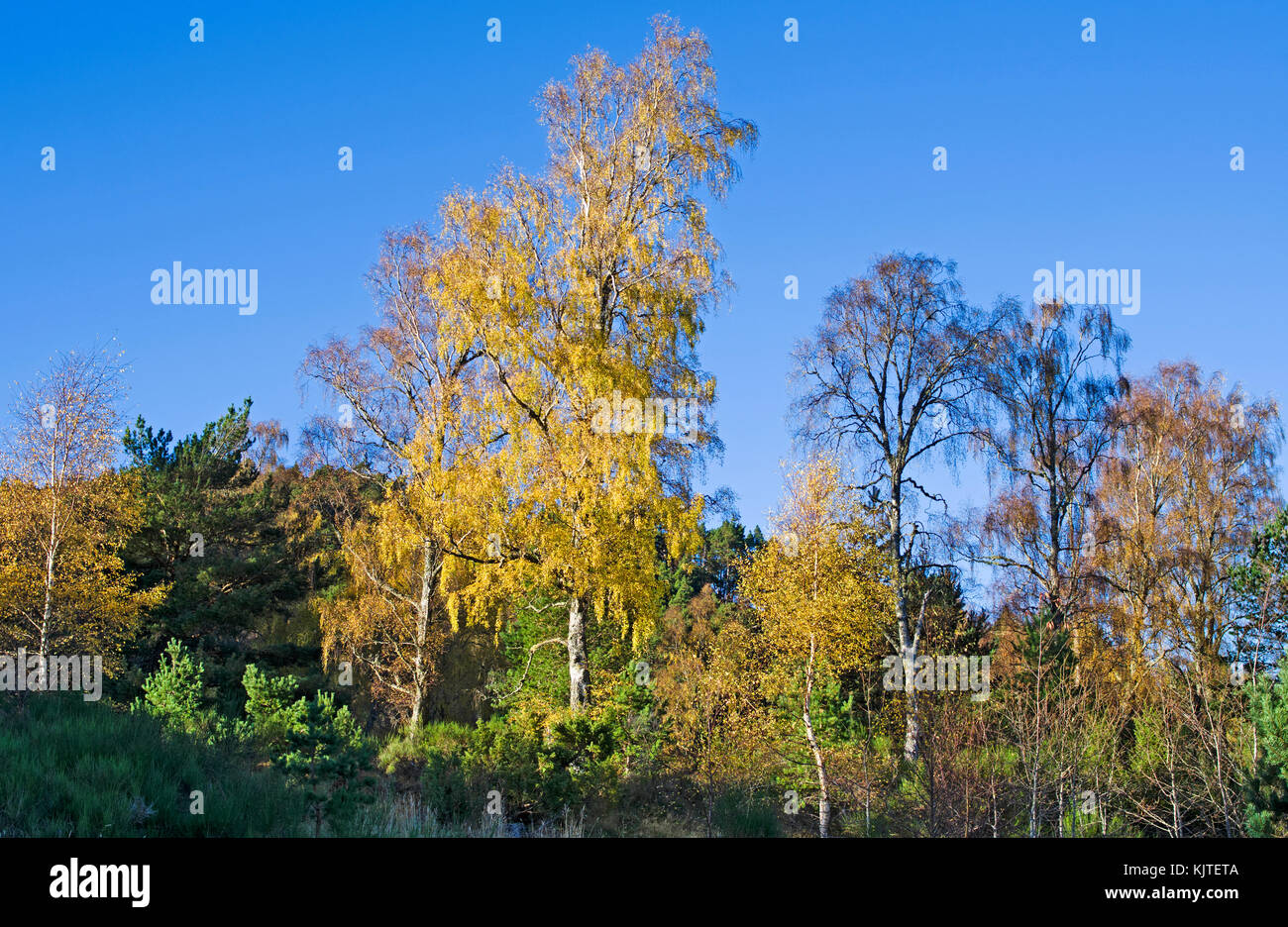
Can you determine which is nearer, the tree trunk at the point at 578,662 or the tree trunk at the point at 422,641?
the tree trunk at the point at 578,662

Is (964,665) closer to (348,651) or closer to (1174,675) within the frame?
(1174,675)

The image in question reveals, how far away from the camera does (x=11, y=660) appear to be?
78.5ft

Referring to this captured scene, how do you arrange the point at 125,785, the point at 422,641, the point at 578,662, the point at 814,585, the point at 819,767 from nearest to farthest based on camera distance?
1. the point at 125,785
2. the point at 578,662
3. the point at 819,767
4. the point at 814,585
5. the point at 422,641

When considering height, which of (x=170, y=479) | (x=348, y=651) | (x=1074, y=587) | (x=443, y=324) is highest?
→ (x=443, y=324)

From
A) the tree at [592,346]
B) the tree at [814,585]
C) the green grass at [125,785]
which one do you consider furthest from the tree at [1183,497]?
the green grass at [125,785]

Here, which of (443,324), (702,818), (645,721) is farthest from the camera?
(645,721)

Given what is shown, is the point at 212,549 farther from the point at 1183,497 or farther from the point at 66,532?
the point at 1183,497

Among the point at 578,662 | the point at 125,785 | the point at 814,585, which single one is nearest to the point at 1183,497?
the point at 814,585

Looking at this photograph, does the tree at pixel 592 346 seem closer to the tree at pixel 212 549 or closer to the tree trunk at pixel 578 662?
the tree trunk at pixel 578 662

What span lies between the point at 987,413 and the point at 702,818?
13249 millimetres

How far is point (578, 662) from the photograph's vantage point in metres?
18.9

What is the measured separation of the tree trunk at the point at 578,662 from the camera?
18.6 metres

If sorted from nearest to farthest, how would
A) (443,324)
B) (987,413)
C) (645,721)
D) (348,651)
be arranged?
(443,324) → (645,721) → (987,413) → (348,651)

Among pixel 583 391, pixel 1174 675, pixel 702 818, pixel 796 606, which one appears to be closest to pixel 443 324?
pixel 583 391
